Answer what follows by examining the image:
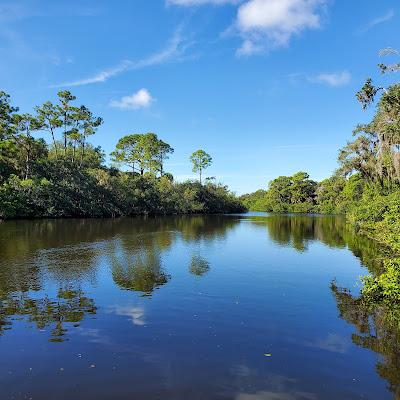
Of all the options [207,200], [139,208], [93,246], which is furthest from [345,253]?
[207,200]

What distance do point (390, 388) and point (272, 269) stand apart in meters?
11.7

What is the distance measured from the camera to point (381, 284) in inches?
477

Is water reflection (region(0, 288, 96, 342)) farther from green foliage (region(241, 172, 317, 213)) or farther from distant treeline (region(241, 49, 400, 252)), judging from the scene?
green foliage (region(241, 172, 317, 213))

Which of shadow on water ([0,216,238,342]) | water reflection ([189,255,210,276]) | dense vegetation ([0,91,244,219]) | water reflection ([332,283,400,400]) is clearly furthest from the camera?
dense vegetation ([0,91,244,219])

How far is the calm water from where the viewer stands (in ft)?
21.9

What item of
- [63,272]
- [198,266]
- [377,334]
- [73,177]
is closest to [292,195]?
[73,177]

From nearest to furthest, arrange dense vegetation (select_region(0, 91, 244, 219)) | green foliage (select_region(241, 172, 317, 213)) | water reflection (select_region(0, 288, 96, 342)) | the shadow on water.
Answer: water reflection (select_region(0, 288, 96, 342))
the shadow on water
dense vegetation (select_region(0, 91, 244, 219))
green foliage (select_region(241, 172, 317, 213))

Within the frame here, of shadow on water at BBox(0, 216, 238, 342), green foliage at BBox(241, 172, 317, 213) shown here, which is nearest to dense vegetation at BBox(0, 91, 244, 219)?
shadow on water at BBox(0, 216, 238, 342)

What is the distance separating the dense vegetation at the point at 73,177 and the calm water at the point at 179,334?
35290 millimetres

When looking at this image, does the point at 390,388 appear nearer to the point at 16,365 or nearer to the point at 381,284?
the point at 381,284

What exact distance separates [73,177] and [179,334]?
54.4 m

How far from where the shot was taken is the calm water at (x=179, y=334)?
6680 millimetres

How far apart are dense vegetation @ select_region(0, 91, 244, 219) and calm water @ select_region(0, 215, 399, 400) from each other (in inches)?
1389

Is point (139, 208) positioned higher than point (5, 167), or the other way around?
point (5, 167)
